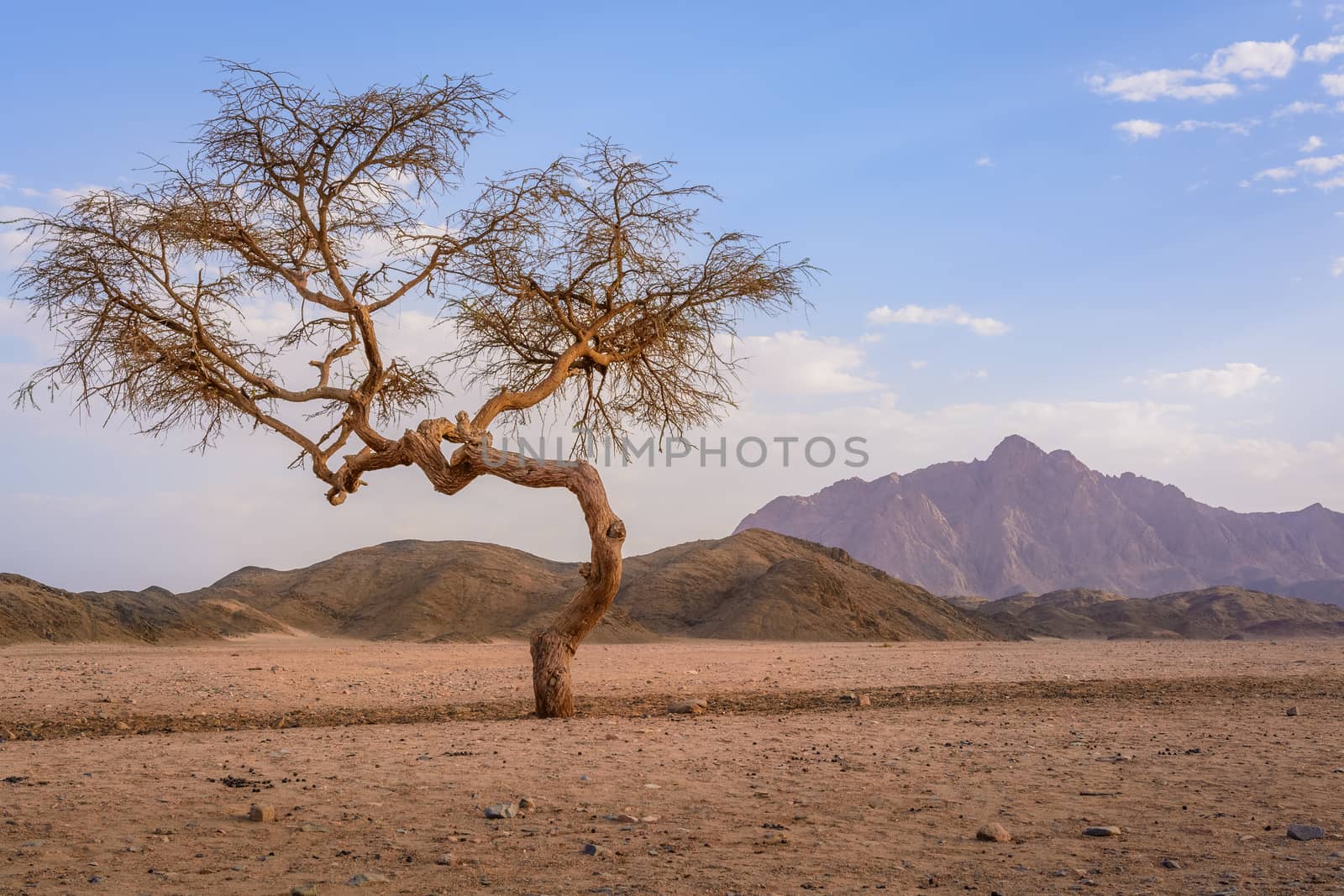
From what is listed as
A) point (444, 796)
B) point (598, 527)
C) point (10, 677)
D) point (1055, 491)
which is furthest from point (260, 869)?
point (1055, 491)

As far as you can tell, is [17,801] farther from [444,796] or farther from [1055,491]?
[1055,491]

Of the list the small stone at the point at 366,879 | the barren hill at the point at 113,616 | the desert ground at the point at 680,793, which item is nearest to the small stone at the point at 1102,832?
the desert ground at the point at 680,793

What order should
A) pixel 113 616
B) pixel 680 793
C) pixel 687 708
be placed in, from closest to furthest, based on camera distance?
pixel 680 793 → pixel 687 708 → pixel 113 616

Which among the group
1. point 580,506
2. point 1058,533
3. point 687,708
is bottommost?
point 687,708

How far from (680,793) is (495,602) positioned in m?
43.6

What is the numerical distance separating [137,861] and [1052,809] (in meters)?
5.83

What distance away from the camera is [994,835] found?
21.2 ft

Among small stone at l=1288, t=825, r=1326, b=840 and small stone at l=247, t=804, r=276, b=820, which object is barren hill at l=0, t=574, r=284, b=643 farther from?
small stone at l=1288, t=825, r=1326, b=840

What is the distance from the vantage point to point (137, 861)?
6086 millimetres

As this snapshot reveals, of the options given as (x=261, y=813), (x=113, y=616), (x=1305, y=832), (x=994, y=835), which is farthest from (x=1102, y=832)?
(x=113, y=616)

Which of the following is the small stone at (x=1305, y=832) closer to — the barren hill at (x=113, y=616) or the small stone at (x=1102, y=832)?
the small stone at (x=1102, y=832)

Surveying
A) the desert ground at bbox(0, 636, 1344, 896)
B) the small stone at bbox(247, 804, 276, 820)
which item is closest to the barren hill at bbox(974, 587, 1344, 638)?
the desert ground at bbox(0, 636, 1344, 896)

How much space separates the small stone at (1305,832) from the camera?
21.0 ft

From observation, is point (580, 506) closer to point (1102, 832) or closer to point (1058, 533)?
point (1102, 832)
